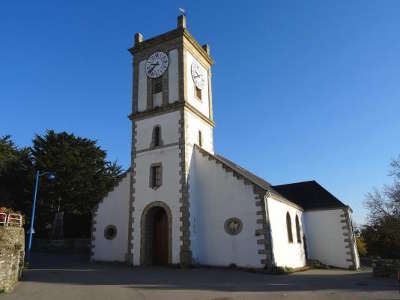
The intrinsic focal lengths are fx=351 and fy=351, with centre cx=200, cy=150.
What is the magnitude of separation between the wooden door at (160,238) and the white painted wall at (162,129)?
4500mm

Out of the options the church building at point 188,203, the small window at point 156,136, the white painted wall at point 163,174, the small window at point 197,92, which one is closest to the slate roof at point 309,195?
the church building at point 188,203

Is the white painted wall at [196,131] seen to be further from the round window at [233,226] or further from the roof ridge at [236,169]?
the round window at [233,226]

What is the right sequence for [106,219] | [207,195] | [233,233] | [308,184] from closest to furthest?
[233,233]
[207,195]
[106,219]
[308,184]

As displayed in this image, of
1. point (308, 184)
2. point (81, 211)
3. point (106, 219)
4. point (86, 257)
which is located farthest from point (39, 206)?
point (308, 184)

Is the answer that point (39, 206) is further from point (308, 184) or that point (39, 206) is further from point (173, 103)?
point (308, 184)

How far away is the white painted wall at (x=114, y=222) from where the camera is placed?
22797mm

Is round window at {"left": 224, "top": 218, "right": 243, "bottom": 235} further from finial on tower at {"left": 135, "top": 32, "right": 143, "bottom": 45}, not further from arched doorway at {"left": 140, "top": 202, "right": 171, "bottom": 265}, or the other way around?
finial on tower at {"left": 135, "top": 32, "right": 143, "bottom": 45}

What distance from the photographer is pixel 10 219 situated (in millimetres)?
13398

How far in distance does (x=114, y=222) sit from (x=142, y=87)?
31.2 ft

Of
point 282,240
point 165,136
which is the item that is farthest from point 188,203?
point 282,240

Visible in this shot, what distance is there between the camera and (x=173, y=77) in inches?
933

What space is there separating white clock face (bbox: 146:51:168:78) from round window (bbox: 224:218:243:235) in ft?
37.0

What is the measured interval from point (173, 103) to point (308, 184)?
Answer: 15183 millimetres

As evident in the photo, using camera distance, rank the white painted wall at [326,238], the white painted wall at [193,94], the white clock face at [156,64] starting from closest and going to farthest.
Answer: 1. the white painted wall at [193,94]
2. the white clock face at [156,64]
3. the white painted wall at [326,238]
